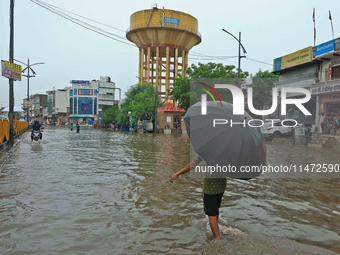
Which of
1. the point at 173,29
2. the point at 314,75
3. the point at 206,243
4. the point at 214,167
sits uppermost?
the point at 173,29

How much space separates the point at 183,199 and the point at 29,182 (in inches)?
150

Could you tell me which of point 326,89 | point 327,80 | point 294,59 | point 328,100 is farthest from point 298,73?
point 326,89

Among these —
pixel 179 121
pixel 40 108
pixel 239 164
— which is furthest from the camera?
pixel 40 108

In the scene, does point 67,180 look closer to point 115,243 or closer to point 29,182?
point 29,182

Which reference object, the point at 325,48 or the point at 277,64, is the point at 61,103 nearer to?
the point at 277,64

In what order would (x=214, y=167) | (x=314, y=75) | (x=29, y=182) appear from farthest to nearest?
(x=314, y=75)
(x=29, y=182)
(x=214, y=167)

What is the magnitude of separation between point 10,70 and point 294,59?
26.8 meters

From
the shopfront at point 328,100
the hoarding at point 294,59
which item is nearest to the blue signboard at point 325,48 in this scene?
the hoarding at point 294,59

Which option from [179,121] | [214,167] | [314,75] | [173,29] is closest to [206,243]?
[214,167]

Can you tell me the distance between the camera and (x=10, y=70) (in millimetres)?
15898

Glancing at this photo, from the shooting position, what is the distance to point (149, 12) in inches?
1965

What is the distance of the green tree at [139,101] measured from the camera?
43344 millimetres

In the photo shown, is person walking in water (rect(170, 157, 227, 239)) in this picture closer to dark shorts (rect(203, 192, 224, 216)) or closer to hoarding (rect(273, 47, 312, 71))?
dark shorts (rect(203, 192, 224, 216))

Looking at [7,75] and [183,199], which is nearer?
[183,199]
